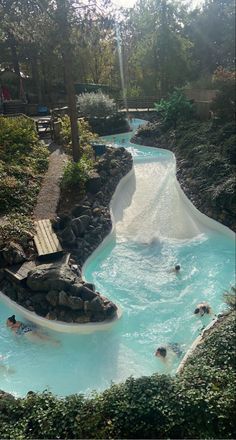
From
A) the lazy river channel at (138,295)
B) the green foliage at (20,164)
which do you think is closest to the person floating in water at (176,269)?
the lazy river channel at (138,295)

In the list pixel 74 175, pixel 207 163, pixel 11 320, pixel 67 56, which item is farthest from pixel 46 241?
pixel 207 163

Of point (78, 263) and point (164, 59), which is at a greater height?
point (164, 59)

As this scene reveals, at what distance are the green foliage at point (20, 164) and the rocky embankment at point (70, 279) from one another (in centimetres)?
164

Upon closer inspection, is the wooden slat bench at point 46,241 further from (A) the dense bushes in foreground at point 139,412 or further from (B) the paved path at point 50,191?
(A) the dense bushes in foreground at point 139,412

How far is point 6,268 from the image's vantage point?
35.2 feet

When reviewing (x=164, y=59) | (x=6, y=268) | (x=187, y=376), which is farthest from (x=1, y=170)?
(x=164, y=59)

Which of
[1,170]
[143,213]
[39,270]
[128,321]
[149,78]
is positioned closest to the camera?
[128,321]

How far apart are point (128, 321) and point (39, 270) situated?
260cm

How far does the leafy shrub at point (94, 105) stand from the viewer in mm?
25406

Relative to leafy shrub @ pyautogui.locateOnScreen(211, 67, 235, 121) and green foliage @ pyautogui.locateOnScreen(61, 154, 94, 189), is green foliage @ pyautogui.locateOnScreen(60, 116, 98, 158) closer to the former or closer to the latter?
green foliage @ pyautogui.locateOnScreen(61, 154, 94, 189)

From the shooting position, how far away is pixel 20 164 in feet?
51.3

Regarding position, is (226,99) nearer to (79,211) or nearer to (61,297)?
(79,211)

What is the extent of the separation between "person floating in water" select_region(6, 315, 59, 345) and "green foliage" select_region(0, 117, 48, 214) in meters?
4.41

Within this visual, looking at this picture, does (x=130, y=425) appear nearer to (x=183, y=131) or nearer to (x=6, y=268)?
(x=6, y=268)
